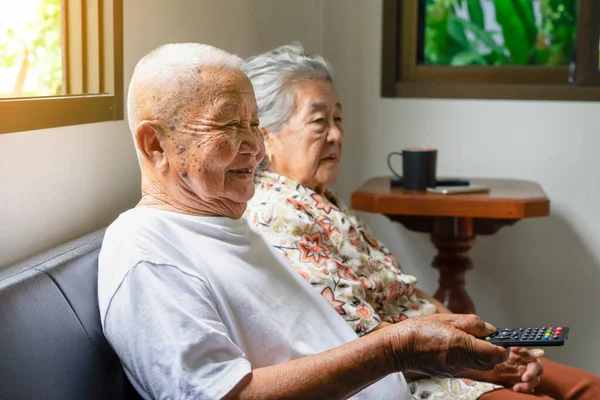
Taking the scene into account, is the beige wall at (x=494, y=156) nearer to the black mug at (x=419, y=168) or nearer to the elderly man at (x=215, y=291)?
the black mug at (x=419, y=168)

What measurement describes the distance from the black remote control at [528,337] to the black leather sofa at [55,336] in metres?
0.59

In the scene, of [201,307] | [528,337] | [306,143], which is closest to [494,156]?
[306,143]

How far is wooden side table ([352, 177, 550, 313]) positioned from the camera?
2.36m

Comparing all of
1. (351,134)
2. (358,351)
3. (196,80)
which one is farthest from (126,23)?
(351,134)

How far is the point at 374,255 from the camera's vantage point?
1.89 m

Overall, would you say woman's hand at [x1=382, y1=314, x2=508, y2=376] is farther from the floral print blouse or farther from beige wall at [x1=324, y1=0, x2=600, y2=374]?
beige wall at [x1=324, y1=0, x2=600, y2=374]

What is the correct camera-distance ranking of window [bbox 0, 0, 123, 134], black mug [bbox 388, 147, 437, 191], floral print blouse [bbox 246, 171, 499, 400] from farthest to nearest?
black mug [bbox 388, 147, 437, 191]
floral print blouse [bbox 246, 171, 499, 400]
window [bbox 0, 0, 123, 134]

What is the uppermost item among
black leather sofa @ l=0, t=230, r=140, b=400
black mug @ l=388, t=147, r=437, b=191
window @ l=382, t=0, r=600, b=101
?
window @ l=382, t=0, r=600, b=101

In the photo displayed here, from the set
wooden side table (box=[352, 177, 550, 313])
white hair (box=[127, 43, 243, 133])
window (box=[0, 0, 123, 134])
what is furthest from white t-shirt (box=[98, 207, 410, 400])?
wooden side table (box=[352, 177, 550, 313])

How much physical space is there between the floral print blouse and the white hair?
0.41 meters

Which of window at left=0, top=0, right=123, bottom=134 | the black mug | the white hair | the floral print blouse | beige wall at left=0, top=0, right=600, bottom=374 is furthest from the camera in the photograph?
beige wall at left=0, top=0, right=600, bottom=374

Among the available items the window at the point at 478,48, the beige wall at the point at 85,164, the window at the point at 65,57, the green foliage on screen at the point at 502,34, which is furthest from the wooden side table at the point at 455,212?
the window at the point at 65,57

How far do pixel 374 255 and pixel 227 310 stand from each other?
0.73 metres

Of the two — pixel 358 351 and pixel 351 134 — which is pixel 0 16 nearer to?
pixel 358 351
